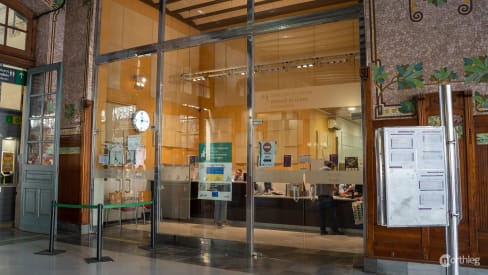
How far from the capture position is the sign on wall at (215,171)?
248 inches

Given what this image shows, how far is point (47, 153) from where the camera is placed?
7738 mm

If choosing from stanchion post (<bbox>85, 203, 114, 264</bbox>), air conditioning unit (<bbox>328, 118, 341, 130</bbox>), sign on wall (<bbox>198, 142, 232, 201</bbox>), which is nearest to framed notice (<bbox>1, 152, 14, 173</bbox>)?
stanchion post (<bbox>85, 203, 114, 264</bbox>)

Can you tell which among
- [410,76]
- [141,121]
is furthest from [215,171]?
[410,76]

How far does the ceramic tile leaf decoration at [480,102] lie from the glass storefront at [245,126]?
1.51m

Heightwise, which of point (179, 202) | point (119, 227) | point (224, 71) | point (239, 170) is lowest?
point (119, 227)

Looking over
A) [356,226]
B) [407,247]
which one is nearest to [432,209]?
[407,247]

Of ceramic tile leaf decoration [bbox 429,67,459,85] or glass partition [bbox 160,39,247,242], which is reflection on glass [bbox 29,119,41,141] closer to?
glass partition [bbox 160,39,247,242]

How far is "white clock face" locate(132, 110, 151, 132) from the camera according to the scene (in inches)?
287

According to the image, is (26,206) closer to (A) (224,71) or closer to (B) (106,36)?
(B) (106,36)

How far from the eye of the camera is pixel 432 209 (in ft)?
8.20

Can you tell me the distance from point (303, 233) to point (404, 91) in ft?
8.49

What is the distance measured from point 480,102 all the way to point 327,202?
2.41 m

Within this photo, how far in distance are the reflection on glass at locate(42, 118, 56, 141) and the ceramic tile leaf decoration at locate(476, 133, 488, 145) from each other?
273 inches

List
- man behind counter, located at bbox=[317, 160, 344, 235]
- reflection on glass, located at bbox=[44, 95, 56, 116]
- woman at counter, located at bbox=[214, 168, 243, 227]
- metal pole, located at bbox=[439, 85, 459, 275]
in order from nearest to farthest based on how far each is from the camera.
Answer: metal pole, located at bbox=[439, 85, 459, 275] → man behind counter, located at bbox=[317, 160, 344, 235] → woman at counter, located at bbox=[214, 168, 243, 227] → reflection on glass, located at bbox=[44, 95, 56, 116]
